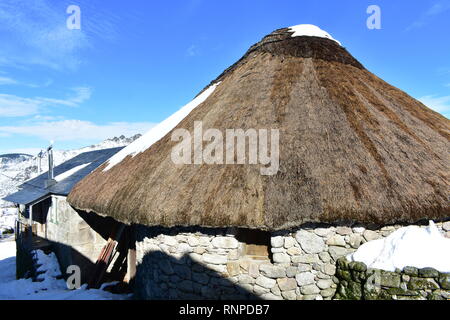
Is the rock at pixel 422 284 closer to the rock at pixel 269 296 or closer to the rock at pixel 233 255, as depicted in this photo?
the rock at pixel 269 296

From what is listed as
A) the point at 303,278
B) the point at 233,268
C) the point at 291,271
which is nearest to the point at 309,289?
the point at 303,278

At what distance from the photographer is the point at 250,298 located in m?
5.27

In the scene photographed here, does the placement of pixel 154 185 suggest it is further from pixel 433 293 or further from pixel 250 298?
pixel 433 293

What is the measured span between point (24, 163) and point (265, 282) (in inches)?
2993

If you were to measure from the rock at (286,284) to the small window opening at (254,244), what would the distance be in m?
0.52

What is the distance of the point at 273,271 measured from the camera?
517 cm

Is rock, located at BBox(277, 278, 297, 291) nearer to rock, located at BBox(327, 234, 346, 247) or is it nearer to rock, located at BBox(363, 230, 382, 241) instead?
rock, located at BBox(327, 234, 346, 247)

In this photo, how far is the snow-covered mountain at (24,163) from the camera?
53531 mm

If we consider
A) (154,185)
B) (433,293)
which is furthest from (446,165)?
(154,185)

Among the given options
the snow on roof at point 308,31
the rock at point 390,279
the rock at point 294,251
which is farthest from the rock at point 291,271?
the snow on roof at point 308,31

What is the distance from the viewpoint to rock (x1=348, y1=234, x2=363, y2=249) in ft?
17.0

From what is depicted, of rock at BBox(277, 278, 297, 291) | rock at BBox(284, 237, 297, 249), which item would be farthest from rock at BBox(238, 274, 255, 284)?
rock at BBox(284, 237, 297, 249)

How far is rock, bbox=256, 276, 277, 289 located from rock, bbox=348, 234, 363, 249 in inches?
63.6

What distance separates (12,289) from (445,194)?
13392 millimetres
